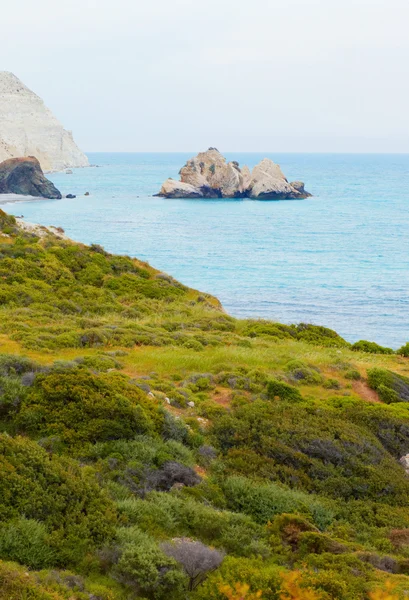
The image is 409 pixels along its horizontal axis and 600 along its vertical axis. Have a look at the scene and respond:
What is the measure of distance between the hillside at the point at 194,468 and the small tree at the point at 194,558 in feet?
0.05

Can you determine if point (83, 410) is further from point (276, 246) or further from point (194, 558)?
point (276, 246)

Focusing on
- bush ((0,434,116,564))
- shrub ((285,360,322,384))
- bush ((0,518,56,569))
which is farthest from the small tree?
shrub ((285,360,322,384))

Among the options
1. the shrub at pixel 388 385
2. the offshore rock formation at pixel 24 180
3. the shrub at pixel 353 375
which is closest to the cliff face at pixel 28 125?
the offshore rock formation at pixel 24 180

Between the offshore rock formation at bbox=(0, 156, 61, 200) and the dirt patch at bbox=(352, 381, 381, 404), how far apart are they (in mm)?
94969

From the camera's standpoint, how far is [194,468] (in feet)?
34.8

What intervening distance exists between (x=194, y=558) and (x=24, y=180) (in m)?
107

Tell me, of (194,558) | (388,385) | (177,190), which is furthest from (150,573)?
(177,190)

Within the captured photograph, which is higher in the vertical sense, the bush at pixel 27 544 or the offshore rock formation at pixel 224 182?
the offshore rock formation at pixel 224 182

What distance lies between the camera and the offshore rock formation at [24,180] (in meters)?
104

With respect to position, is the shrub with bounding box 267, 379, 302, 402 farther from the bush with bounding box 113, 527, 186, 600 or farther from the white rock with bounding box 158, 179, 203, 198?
the white rock with bounding box 158, 179, 203, 198

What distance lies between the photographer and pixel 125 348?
58.6 ft

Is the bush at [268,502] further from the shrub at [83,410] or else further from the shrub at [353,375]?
the shrub at [353,375]

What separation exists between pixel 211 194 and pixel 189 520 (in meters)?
111

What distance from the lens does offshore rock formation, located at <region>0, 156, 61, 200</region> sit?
104438 millimetres
